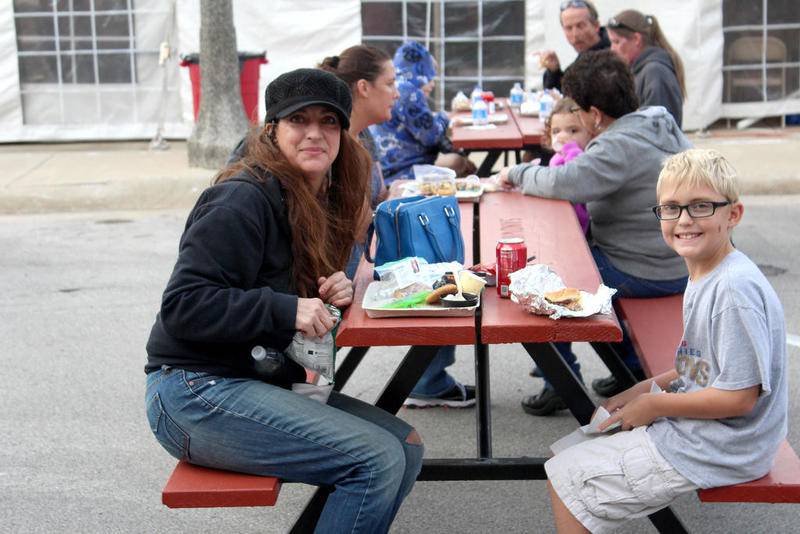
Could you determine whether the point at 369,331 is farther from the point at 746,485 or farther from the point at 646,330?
the point at 646,330

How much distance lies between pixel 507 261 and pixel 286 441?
845 millimetres

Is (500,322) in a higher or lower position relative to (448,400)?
higher

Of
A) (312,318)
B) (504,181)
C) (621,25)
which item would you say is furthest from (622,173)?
(621,25)

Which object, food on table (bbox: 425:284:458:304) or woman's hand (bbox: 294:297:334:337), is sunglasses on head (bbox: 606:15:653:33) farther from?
woman's hand (bbox: 294:297:334:337)

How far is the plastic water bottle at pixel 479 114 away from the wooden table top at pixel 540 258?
2.70m

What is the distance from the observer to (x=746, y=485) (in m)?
2.74

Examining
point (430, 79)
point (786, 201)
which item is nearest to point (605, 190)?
point (430, 79)

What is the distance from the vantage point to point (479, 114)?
7547 mm

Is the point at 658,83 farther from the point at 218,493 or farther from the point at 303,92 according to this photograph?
the point at 218,493

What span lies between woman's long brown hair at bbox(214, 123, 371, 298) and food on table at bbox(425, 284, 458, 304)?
316 mm

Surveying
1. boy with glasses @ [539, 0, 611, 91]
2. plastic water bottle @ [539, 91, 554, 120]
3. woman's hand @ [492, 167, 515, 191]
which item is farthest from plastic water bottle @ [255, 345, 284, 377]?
plastic water bottle @ [539, 91, 554, 120]

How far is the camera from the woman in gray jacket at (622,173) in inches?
163

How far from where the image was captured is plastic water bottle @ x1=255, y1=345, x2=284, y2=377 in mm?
2861

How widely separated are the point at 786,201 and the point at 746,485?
6635mm
